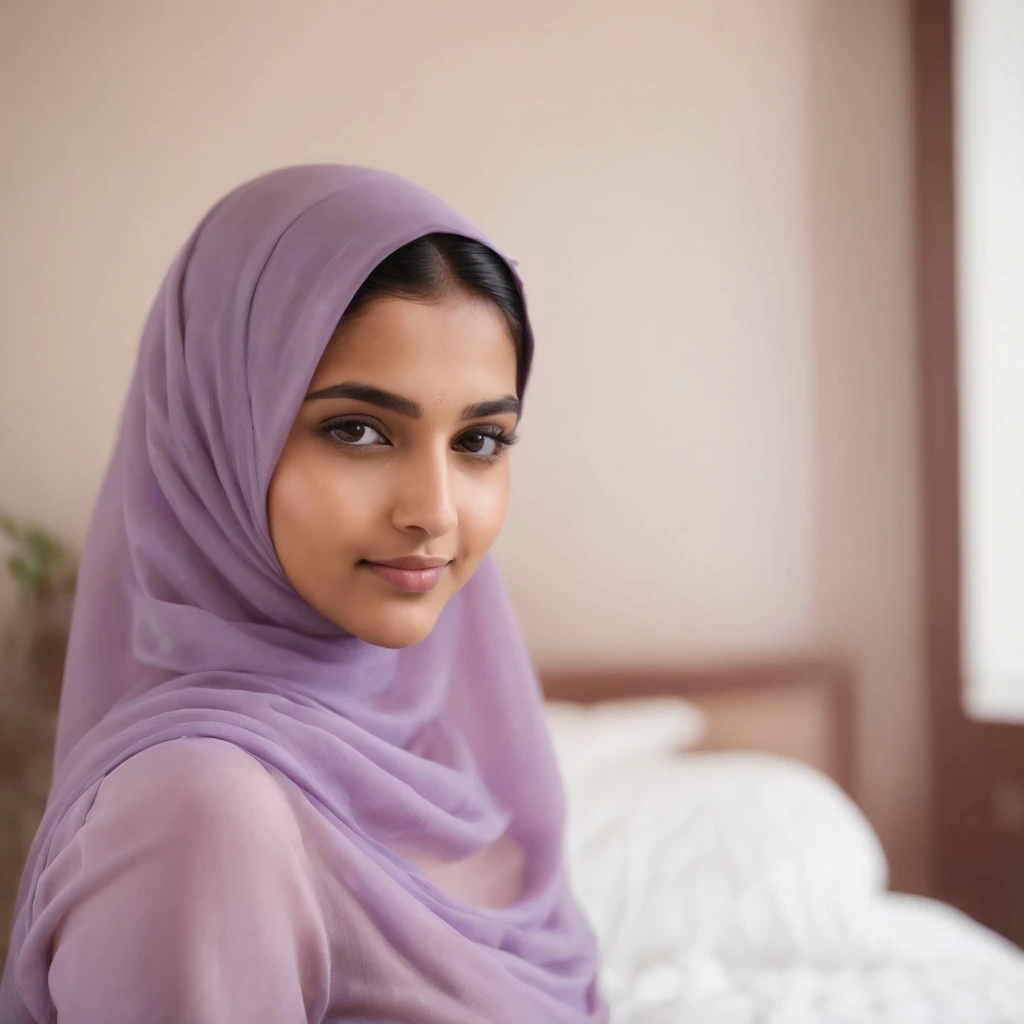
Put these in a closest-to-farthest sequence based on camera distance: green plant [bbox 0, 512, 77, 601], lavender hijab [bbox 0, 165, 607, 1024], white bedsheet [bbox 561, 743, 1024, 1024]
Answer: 1. lavender hijab [bbox 0, 165, 607, 1024]
2. white bedsheet [bbox 561, 743, 1024, 1024]
3. green plant [bbox 0, 512, 77, 601]

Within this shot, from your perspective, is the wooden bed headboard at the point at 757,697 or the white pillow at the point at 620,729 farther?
the wooden bed headboard at the point at 757,697

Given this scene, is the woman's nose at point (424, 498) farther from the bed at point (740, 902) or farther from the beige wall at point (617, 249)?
the beige wall at point (617, 249)

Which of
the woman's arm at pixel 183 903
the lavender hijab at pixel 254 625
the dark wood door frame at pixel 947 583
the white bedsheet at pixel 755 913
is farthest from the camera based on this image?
the dark wood door frame at pixel 947 583

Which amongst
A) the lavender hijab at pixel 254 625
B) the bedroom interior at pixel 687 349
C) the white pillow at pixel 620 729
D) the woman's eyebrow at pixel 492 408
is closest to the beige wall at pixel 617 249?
the bedroom interior at pixel 687 349

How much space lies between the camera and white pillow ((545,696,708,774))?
5.34ft

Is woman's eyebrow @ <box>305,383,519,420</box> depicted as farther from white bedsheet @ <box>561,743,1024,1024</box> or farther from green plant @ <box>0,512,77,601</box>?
green plant @ <box>0,512,77,601</box>

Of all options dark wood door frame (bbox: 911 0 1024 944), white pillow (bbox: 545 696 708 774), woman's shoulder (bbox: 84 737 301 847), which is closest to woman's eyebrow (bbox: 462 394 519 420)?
woman's shoulder (bbox: 84 737 301 847)

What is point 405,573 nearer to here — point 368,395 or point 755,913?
point 368,395

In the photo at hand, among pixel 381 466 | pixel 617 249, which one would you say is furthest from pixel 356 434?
pixel 617 249

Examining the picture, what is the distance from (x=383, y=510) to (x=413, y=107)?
1.27 metres

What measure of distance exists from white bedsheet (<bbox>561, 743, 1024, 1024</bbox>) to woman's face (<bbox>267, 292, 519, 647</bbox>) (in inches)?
24.0

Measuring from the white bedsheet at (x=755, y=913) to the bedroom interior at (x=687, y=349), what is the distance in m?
0.08

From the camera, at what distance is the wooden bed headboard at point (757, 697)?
6.23 feet

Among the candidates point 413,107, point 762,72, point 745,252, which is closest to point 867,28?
point 762,72
